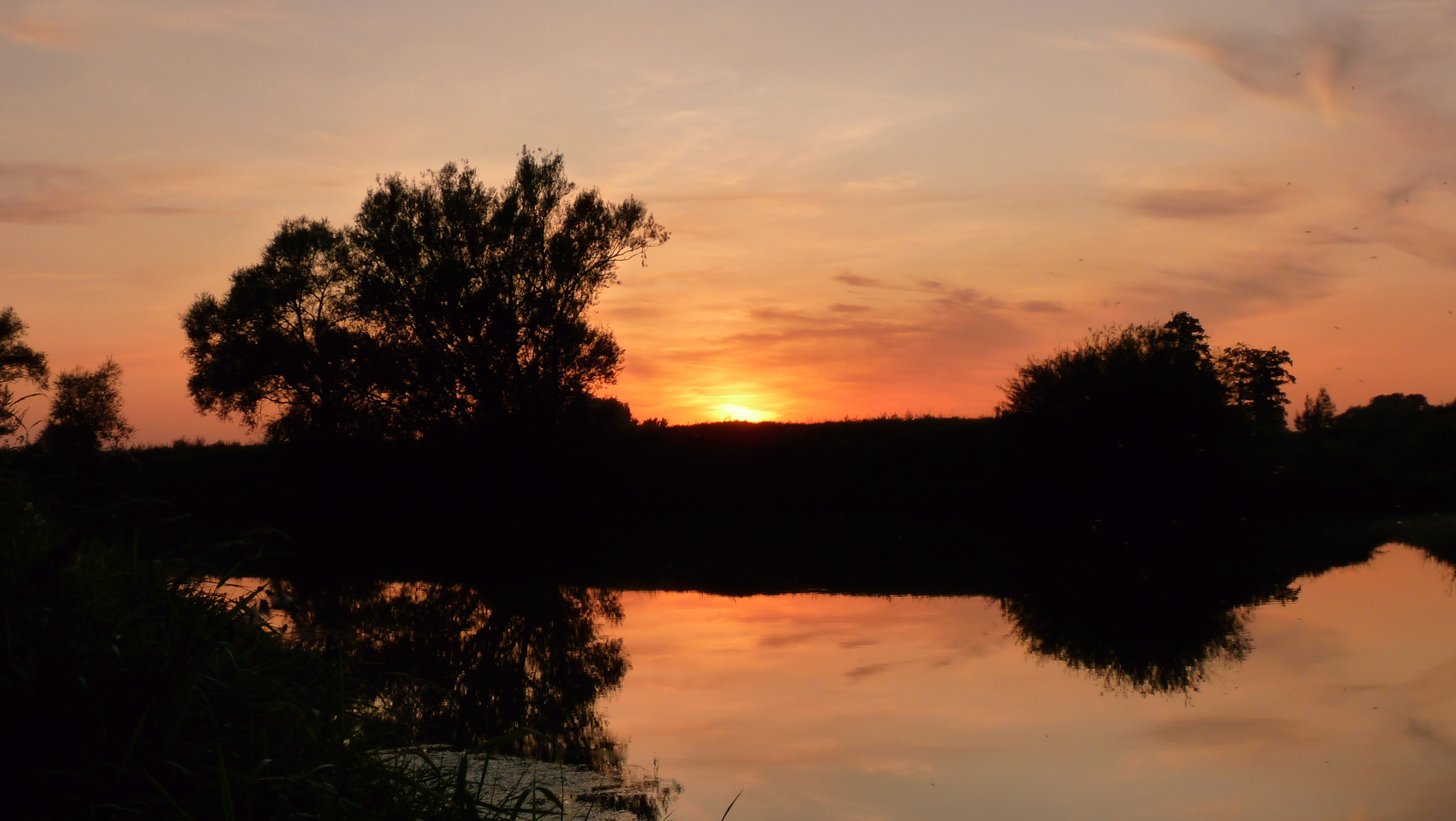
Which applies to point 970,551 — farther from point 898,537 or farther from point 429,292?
point 429,292

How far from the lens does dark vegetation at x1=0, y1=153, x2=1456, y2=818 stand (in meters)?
4.04

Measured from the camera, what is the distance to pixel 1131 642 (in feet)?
39.3

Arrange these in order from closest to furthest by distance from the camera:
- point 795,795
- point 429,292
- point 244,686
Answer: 1. point 244,686
2. point 795,795
3. point 429,292

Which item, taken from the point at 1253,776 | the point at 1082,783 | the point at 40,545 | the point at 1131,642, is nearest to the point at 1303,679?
the point at 1131,642

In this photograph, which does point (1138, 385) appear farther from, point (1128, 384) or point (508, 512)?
point (508, 512)

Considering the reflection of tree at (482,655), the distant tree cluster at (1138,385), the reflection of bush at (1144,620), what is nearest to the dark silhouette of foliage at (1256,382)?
the distant tree cluster at (1138,385)

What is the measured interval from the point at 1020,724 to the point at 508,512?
88.0 feet

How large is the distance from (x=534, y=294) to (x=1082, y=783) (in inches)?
1117

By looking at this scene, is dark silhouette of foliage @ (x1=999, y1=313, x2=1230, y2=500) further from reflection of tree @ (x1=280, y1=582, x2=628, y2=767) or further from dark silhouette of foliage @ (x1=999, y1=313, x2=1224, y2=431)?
reflection of tree @ (x1=280, y1=582, x2=628, y2=767)

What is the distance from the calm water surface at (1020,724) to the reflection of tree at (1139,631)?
10.6 inches

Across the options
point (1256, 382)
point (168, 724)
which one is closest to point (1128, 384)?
point (1256, 382)

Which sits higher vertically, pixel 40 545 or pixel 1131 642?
pixel 40 545

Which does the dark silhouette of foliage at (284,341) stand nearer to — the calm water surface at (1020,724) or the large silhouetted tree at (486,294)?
the large silhouetted tree at (486,294)

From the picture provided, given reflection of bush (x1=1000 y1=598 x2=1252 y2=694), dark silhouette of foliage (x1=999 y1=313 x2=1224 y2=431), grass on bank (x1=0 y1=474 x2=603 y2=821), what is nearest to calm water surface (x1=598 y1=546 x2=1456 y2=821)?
reflection of bush (x1=1000 y1=598 x2=1252 y2=694)
